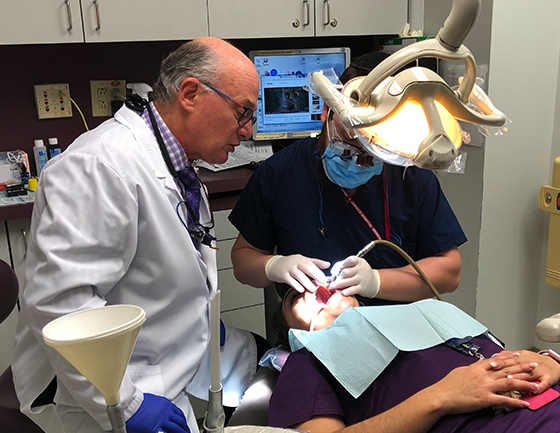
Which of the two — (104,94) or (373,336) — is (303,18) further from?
(373,336)

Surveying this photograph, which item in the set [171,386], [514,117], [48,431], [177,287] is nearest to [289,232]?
[177,287]

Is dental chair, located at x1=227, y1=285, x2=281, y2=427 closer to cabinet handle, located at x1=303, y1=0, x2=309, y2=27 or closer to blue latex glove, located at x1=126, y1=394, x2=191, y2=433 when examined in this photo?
blue latex glove, located at x1=126, y1=394, x2=191, y2=433

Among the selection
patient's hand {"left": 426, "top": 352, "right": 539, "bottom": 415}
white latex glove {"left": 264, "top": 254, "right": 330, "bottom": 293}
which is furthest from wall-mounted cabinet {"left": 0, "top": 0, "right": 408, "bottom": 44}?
patient's hand {"left": 426, "top": 352, "right": 539, "bottom": 415}

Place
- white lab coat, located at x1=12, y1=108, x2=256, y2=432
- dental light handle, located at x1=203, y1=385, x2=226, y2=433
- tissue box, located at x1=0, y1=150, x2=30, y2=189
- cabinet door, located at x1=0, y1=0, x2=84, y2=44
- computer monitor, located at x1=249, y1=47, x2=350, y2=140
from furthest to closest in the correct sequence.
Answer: computer monitor, located at x1=249, y1=47, x2=350, y2=140 → tissue box, located at x1=0, y1=150, x2=30, y2=189 → cabinet door, located at x1=0, y1=0, x2=84, y2=44 → white lab coat, located at x1=12, y1=108, x2=256, y2=432 → dental light handle, located at x1=203, y1=385, x2=226, y2=433

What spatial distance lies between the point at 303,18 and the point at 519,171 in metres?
1.21

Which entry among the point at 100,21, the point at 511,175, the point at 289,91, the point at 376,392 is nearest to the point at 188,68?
the point at 376,392

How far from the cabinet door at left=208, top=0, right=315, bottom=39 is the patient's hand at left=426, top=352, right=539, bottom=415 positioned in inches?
69.8

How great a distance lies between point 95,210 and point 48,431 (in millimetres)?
581

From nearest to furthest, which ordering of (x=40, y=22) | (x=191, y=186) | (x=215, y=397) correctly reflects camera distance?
(x=215, y=397) < (x=191, y=186) < (x=40, y=22)

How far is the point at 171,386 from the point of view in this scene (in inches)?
56.1

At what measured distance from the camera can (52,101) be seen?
2584 mm

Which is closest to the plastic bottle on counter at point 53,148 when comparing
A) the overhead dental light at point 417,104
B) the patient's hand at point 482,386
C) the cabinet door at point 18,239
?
the cabinet door at point 18,239

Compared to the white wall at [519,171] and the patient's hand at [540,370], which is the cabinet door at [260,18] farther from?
the patient's hand at [540,370]

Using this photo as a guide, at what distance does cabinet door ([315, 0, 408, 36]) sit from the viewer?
2.65 m
